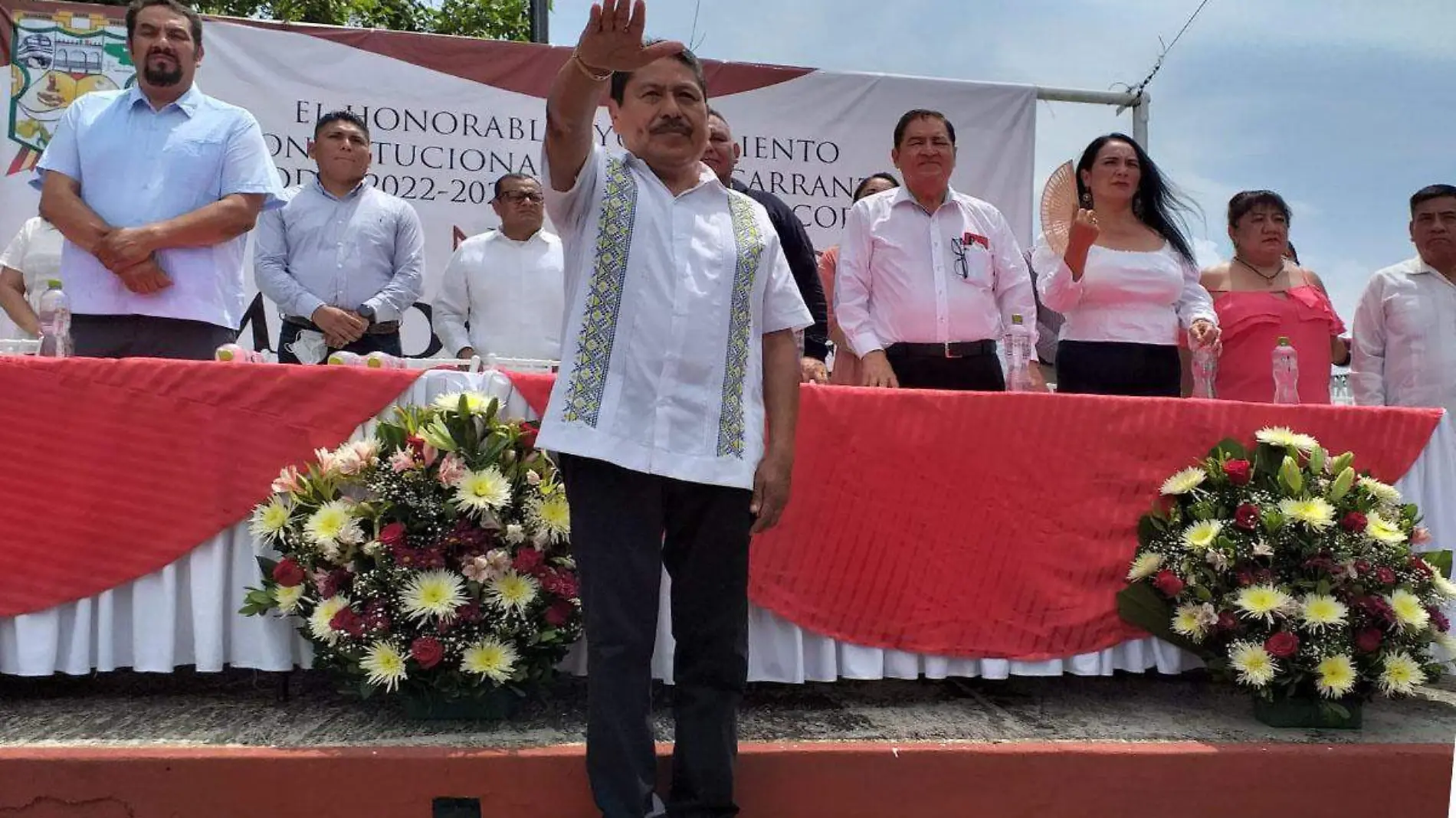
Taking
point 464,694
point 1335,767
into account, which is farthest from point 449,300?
point 1335,767

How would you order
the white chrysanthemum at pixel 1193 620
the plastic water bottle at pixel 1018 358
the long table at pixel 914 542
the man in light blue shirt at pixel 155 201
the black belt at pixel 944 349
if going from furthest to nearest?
the black belt at pixel 944 349 < the plastic water bottle at pixel 1018 358 < the man in light blue shirt at pixel 155 201 < the white chrysanthemum at pixel 1193 620 < the long table at pixel 914 542

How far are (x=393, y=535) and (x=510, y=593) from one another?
0.26 m

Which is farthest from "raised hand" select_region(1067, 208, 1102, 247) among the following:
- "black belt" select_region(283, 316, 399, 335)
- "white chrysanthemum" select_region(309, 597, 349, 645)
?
"black belt" select_region(283, 316, 399, 335)

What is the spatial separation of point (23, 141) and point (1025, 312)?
4.60 metres

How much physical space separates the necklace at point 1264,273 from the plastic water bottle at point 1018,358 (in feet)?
3.64

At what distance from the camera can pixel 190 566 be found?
2.22 meters

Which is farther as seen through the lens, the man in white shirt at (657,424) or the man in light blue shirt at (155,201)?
the man in light blue shirt at (155,201)

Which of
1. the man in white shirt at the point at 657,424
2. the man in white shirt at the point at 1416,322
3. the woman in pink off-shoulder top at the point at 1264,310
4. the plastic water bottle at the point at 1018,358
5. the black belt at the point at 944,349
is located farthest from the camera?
the man in white shirt at the point at 1416,322

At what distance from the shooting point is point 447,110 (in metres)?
5.24

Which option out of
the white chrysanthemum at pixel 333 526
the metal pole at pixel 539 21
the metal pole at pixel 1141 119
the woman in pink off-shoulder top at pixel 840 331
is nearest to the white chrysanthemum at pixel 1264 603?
the woman in pink off-shoulder top at pixel 840 331

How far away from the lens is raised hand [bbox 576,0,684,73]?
4.77ft

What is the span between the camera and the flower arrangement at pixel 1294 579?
2309 mm

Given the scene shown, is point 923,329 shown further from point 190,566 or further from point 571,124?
point 190,566

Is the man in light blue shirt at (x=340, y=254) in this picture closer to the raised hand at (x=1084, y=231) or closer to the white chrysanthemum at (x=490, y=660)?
the white chrysanthemum at (x=490, y=660)
